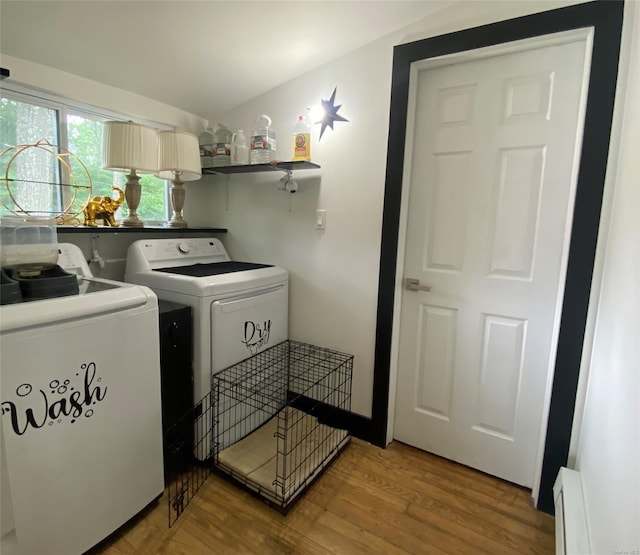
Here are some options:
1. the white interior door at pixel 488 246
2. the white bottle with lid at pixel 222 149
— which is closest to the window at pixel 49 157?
the white bottle with lid at pixel 222 149

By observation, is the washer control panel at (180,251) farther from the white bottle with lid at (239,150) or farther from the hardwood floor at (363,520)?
the hardwood floor at (363,520)

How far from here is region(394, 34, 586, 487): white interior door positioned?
4.88 ft

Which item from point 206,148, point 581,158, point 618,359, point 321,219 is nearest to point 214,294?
point 321,219

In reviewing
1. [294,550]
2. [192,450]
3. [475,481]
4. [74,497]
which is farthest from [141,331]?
[475,481]

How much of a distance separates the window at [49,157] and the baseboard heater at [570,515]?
241 cm

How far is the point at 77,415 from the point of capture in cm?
113

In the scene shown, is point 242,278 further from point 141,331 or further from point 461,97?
point 461,97

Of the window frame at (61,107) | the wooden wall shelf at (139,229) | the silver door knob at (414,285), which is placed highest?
the window frame at (61,107)

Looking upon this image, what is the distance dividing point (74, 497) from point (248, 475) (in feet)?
2.23

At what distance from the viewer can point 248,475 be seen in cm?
159

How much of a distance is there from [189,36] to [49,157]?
894 mm

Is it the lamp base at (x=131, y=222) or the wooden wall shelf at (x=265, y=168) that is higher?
the wooden wall shelf at (x=265, y=168)

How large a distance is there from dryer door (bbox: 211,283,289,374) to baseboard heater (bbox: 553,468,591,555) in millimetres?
1441

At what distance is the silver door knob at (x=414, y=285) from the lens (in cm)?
183
